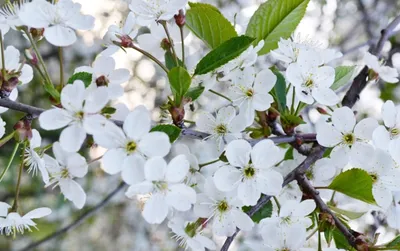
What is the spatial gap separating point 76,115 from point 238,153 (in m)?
0.20

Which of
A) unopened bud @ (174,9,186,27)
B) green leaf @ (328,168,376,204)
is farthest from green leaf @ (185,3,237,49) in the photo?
green leaf @ (328,168,376,204)

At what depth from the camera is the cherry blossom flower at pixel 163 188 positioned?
0.56 meters

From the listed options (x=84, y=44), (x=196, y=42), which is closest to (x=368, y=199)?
(x=196, y=42)

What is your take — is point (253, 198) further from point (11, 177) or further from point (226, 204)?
point (11, 177)

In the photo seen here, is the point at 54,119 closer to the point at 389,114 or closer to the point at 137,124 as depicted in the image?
the point at 137,124

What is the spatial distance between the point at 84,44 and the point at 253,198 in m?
2.53

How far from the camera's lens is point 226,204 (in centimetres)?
70

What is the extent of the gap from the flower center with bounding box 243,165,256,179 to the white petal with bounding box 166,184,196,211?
0.09 metres

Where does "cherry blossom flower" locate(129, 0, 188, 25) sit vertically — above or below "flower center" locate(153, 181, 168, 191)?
above

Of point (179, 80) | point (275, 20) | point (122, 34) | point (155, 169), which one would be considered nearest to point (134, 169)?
point (155, 169)

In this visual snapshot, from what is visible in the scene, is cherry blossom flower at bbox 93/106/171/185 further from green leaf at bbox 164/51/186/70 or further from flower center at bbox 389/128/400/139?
flower center at bbox 389/128/400/139

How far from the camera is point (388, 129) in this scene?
71 centimetres

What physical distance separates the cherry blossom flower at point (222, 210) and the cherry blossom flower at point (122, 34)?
0.72 feet

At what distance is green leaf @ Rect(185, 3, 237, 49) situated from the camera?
746mm
